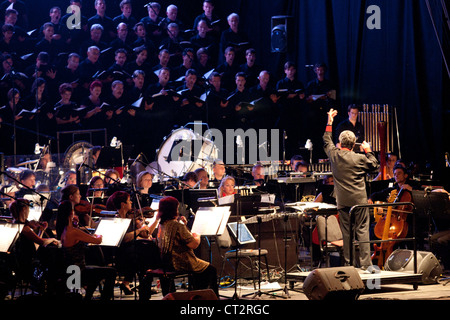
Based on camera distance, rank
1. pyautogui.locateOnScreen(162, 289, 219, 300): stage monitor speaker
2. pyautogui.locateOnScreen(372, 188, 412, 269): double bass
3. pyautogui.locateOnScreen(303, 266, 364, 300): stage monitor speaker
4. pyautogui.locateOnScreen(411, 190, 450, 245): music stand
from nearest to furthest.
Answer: pyautogui.locateOnScreen(162, 289, 219, 300): stage monitor speaker, pyautogui.locateOnScreen(303, 266, 364, 300): stage monitor speaker, pyautogui.locateOnScreen(411, 190, 450, 245): music stand, pyautogui.locateOnScreen(372, 188, 412, 269): double bass

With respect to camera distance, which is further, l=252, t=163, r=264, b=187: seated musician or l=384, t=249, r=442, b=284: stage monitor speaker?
l=252, t=163, r=264, b=187: seated musician

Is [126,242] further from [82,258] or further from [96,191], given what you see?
[96,191]

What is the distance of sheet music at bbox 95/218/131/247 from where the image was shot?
21.4 ft

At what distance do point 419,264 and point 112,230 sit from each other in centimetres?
360

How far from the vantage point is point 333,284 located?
5504 millimetres

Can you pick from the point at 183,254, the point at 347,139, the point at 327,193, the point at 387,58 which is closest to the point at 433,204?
the point at 327,193

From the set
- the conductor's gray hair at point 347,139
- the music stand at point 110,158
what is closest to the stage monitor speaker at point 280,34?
the music stand at point 110,158

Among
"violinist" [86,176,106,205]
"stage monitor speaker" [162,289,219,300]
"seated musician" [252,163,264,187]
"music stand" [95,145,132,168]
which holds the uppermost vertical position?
"music stand" [95,145,132,168]

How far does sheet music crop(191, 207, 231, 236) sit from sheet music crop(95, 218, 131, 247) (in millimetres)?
738

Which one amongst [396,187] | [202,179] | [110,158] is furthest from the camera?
[110,158]

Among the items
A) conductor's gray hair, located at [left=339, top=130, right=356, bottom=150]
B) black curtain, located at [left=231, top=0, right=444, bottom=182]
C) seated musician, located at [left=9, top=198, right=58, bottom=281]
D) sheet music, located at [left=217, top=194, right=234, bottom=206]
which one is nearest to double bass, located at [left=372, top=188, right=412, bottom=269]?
conductor's gray hair, located at [left=339, top=130, right=356, bottom=150]

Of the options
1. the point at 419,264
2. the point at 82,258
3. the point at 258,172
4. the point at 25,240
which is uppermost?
the point at 258,172

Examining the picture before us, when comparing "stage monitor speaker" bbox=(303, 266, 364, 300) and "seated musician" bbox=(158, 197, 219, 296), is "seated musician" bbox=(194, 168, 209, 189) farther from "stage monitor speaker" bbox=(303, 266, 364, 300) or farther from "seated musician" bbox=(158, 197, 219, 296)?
"stage monitor speaker" bbox=(303, 266, 364, 300)

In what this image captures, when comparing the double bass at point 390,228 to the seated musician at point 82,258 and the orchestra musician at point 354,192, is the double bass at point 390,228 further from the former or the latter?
the seated musician at point 82,258
